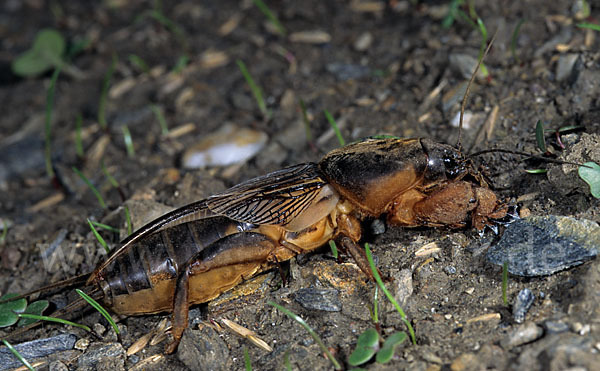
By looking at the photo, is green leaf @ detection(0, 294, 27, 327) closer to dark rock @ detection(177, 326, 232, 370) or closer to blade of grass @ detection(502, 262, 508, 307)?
dark rock @ detection(177, 326, 232, 370)

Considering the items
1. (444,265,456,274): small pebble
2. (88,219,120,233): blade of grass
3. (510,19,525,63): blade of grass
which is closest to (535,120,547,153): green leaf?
(444,265,456,274): small pebble

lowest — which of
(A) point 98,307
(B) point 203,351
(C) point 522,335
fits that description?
(B) point 203,351

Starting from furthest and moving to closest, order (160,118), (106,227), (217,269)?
(160,118) < (106,227) < (217,269)

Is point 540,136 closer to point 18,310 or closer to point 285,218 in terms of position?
point 285,218

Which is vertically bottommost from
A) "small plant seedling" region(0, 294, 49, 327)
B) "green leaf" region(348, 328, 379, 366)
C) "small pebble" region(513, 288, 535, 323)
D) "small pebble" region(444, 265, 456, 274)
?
"small plant seedling" region(0, 294, 49, 327)

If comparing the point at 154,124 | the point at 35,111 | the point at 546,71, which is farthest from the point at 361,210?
the point at 35,111

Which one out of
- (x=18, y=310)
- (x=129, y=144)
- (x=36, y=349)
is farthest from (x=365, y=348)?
(x=129, y=144)
